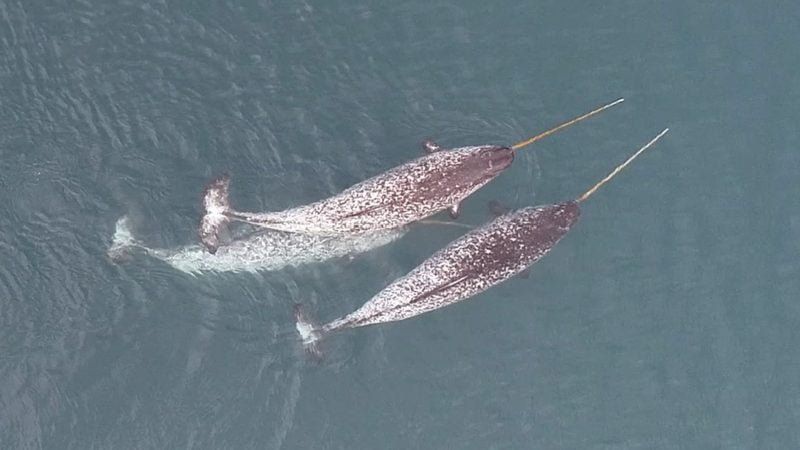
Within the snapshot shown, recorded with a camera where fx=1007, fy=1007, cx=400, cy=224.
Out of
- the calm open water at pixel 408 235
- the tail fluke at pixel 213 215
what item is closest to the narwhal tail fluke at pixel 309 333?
the calm open water at pixel 408 235

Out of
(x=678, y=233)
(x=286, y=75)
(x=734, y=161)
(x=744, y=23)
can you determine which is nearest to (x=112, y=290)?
(x=286, y=75)

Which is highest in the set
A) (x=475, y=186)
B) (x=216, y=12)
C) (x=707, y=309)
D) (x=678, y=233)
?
(x=216, y=12)

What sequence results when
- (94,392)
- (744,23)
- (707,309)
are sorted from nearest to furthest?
(94,392), (707,309), (744,23)

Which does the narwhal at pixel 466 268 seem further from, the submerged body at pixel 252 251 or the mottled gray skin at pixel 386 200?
the submerged body at pixel 252 251

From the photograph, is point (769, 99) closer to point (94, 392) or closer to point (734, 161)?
point (734, 161)

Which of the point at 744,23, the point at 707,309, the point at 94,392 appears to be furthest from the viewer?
the point at 744,23

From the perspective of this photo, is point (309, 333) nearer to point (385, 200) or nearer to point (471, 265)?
point (385, 200)

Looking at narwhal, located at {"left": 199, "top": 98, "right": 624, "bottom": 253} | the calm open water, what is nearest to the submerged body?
the calm open water
